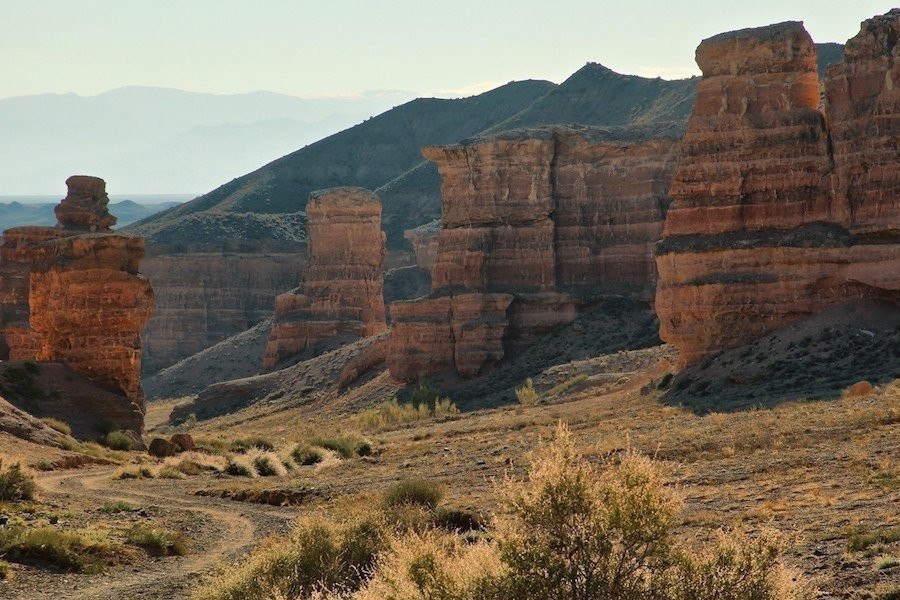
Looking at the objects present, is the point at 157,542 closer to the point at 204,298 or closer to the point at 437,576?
the point at 437,576

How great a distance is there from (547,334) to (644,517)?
137 feet

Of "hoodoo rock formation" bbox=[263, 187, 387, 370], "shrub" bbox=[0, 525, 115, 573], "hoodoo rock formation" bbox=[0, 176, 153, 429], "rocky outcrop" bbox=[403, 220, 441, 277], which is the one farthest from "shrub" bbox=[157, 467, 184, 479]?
"rocky outcrop" bbox=[403, 220, 441, 277]

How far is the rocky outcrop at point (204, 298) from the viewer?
320 feet

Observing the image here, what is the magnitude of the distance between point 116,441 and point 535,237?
784 inches

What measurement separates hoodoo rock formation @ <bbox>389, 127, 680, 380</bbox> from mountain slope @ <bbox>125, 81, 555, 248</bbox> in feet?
202

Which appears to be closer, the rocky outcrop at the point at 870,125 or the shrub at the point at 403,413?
the rocky outcrop at the point at 870,125

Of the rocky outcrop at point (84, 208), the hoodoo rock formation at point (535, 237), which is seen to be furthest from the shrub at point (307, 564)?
the hoodoo rock formation at point (535, 237)

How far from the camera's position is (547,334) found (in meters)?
53.0

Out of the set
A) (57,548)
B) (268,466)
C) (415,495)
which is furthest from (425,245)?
(57,548)

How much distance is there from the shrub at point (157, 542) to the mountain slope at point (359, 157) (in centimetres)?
9464

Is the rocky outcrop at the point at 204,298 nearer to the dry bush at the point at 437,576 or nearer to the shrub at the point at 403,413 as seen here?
the shrub at the point at 403,413

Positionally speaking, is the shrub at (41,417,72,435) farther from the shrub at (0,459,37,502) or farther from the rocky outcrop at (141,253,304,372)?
the rocky outcrop at (141,253,304,372)

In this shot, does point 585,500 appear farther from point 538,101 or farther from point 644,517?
point 538,101

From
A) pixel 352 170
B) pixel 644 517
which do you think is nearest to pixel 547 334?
pixel 644 517
